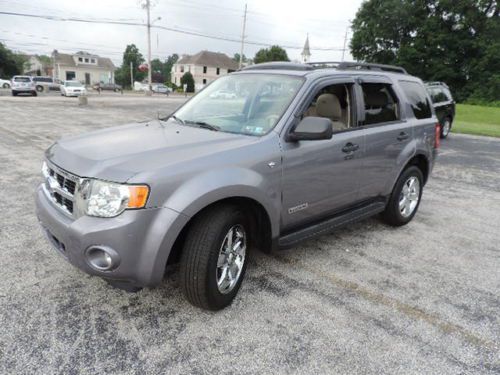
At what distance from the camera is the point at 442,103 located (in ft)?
43.4

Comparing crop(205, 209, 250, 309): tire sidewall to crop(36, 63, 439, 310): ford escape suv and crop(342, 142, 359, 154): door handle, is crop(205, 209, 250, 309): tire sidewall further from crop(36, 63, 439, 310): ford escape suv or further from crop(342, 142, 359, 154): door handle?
crop(342, 142, 359, 154): door handle

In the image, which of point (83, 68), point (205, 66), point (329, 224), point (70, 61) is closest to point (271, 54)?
point (205, 66)

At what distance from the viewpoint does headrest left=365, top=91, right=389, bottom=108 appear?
4.13 metres

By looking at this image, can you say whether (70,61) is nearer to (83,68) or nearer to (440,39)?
(83,68)

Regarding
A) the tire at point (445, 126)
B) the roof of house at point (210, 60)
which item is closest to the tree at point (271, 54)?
the roof of house at point (210, 60)

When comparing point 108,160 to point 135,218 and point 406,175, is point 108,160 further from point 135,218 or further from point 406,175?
point 406,175

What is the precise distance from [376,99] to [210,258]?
2715 millimetres

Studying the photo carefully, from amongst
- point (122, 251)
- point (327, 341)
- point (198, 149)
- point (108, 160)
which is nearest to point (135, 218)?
point (122, 251)

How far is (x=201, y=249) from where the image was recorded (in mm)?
2652

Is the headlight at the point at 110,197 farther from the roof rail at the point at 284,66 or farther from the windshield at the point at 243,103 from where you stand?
the roof rail at the point at 284,66

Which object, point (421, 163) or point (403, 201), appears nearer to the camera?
point (403, 201)

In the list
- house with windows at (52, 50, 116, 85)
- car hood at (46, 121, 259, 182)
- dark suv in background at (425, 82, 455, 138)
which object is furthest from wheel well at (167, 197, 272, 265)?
house with windows at (52, 50, 116, 85)

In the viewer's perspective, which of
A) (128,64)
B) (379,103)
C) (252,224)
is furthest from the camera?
(128,64)

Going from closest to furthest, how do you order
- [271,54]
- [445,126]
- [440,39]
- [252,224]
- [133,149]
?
[133,149], [252,224], [445,126], [440,39], [271,54]
